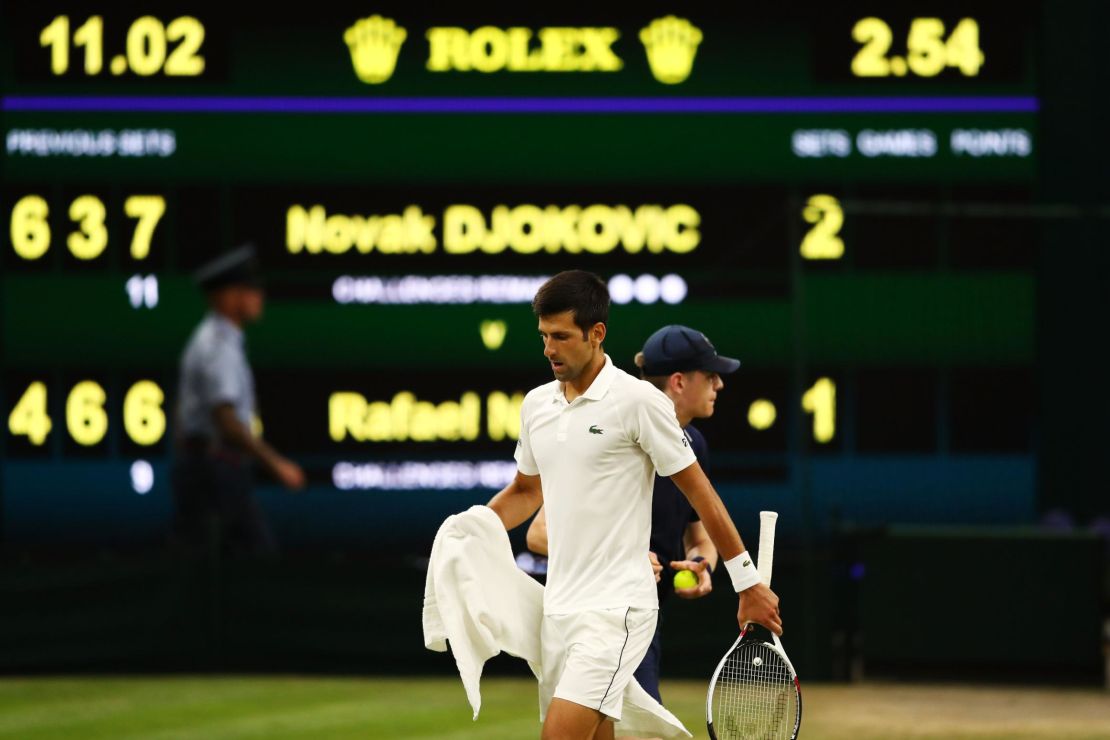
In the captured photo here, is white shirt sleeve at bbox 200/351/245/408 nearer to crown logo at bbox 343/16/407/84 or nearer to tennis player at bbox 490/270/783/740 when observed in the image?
crown logo at bbox 343/16/407/84

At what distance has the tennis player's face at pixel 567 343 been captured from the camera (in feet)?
15.6

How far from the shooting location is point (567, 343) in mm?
4762

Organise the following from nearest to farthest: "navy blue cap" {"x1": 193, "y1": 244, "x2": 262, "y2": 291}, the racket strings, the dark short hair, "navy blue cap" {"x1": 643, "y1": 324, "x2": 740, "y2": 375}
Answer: the dark short hair → the racket strings → "navy blue cap" {"x1": 643, "y1": 324, "x2": 740, "y2": 375} → "navy blue cap" {"x1": 193, "y1": 244, "x2": 262, "y2": 291}

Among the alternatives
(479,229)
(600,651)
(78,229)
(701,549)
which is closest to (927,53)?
(479,229)

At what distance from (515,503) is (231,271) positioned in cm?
558

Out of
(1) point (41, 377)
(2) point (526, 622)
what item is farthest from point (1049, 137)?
(2) point (526, 622)

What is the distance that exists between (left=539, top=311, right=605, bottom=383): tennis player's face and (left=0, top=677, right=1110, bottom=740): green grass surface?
12.4 ft

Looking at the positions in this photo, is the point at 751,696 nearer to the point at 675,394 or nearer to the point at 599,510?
the point at 599,510

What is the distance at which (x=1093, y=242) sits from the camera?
12.6 m

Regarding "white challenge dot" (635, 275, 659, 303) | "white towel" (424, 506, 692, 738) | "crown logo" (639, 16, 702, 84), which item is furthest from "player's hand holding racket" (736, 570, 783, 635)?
"crown logo" (639, 16, 702, 84)

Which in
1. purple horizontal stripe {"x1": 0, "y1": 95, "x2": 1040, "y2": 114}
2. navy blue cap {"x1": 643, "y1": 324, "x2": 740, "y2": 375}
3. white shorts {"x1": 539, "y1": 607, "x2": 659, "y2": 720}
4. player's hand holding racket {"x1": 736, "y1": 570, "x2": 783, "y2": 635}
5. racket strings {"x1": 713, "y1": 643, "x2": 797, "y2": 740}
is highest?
purple horizontal stripe {"x1": 0, "y1": 95, "x2": 1040, "y2": 114}

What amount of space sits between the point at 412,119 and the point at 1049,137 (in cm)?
413

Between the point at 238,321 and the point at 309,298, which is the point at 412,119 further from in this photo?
the point at 238,321

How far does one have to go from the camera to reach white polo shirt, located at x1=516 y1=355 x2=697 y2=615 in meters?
4.79
